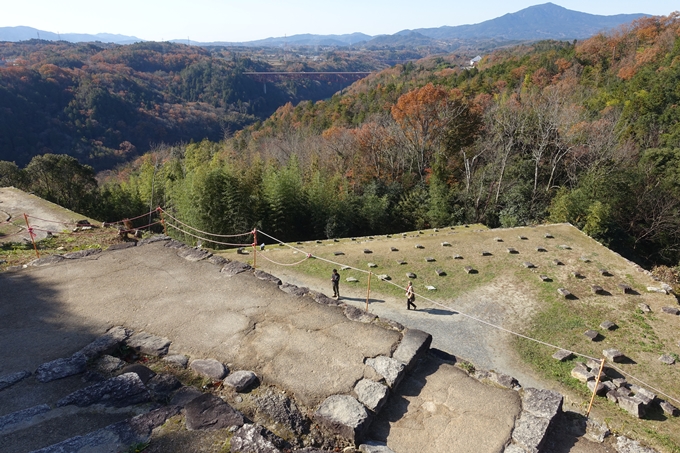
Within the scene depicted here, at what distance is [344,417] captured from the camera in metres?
4.25

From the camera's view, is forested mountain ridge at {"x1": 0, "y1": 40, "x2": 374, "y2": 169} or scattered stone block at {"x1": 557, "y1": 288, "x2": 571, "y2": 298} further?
forested mountain ridge at {"x1": 0, "y1": 40, "x2": 374, "y2": 169}

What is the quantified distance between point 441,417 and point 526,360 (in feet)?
13.3

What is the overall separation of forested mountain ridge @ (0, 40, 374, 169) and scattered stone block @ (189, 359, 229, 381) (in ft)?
170

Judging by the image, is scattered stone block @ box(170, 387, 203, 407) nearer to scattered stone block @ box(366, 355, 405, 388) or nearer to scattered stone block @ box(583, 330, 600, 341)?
scattered stone block @ box(366, 355, 405, 388)

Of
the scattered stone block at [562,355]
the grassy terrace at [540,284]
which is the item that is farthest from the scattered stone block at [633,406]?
the scattered stone block at [562,355]

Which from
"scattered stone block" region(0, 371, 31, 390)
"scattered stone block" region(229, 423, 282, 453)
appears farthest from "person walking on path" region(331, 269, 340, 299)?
"scattered stone block" region(0, 371, 31, 390)

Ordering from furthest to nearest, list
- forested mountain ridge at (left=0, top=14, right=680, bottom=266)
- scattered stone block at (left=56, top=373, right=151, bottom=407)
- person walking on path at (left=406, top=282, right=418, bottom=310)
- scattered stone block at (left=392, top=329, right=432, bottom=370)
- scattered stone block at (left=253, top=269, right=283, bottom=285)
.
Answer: forested mountain ridge at (left=0, top=14, right=680, bottom=266) < person walking on path at (left=406, top=282, right=418, bottom=310) < scattered stone block at (left=253, top=269, right=283, bottom=285) < scattered stone block at (left=392, top=329, right=432, bottom=370) < scattered stone block at (left=56, top=373, right=151, bottom=407)

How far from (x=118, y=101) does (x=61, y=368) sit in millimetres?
65365

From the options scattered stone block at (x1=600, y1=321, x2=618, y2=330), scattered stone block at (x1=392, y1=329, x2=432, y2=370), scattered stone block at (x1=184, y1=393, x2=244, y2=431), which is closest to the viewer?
scattered stone block at (x1=184, y1=393, x2=244, y2=431)

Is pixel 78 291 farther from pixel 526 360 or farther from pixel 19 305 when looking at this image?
pixel 526 360

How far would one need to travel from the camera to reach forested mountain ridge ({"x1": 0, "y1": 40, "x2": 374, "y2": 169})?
162ft

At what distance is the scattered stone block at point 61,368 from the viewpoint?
4.61 metres

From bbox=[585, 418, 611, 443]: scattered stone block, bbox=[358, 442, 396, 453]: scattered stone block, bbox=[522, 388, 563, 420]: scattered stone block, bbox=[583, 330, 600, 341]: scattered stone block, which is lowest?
bbox=[583, 330, 600, 341]: scattered stone block

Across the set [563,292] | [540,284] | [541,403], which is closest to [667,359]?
[563,292]
